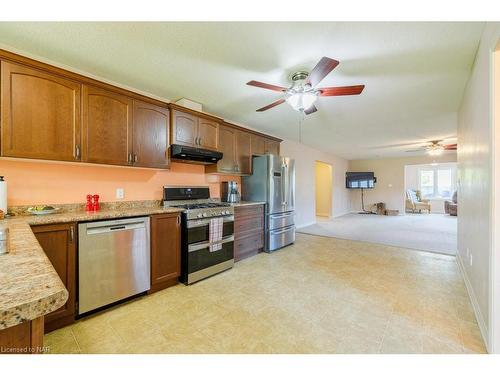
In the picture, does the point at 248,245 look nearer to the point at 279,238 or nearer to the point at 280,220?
the point at 279,238

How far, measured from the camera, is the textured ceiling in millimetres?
1697

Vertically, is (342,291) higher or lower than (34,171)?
lower

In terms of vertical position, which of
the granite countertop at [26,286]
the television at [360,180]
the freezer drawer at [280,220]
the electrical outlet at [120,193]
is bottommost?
the freezer drawer at [280,220]

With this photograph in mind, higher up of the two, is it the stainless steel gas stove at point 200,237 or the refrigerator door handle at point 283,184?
Answer: the refrigerator door handle at point 283,184

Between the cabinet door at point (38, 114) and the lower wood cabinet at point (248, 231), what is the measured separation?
216 cm

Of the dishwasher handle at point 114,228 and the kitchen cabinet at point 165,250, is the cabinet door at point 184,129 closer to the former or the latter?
the kitchen cabinet at point 165,250

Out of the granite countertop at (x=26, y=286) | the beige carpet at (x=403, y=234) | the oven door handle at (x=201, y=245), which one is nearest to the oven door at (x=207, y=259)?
the oven door handle at (x=201, y=245)

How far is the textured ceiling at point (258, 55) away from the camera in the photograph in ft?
5.57

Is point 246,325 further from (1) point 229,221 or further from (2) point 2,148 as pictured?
(2) point 2,148

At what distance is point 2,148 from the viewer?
1712 mm
